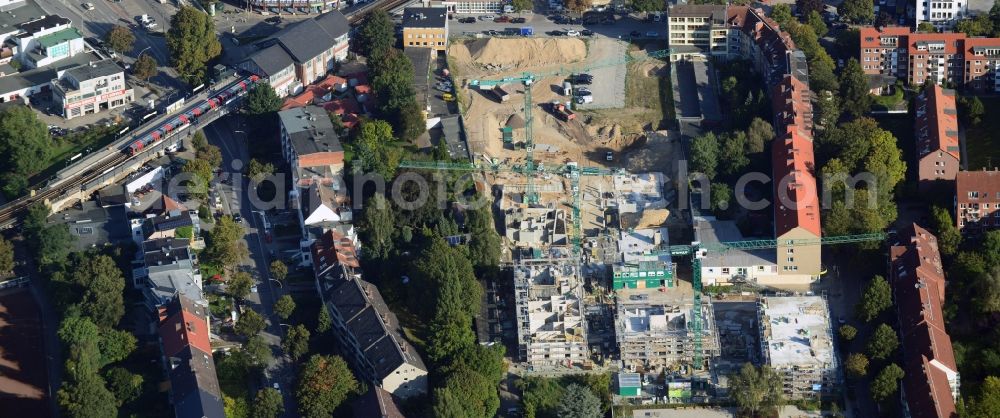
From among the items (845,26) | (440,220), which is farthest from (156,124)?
(845,26)

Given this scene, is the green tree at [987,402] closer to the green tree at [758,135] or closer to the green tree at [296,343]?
the green tree at [758,135]

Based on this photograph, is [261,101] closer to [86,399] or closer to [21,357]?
[21,357]

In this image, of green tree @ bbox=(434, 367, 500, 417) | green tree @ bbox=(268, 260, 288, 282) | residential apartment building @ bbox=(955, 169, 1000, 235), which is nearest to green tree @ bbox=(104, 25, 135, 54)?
green tree @ bbox=(268, 260, 288, 282)

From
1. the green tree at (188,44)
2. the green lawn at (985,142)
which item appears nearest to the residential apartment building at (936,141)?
the green lawn at (985,142)

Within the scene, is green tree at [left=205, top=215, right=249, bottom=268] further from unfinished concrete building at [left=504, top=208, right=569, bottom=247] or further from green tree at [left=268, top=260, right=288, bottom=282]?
unfinished concrete building at [left=504, top=208, right=569, bottom=247]

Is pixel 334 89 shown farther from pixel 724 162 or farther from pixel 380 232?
pixel 724 162

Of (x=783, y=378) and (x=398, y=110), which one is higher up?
(x=398, y=110)
